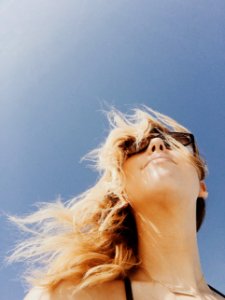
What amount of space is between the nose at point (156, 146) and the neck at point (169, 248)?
56 centimetres

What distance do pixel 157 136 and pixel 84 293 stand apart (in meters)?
1.79

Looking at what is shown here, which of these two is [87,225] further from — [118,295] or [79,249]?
[118,295]

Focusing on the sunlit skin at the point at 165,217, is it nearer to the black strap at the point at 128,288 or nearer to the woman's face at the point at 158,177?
the woman's face at the point at 158,177

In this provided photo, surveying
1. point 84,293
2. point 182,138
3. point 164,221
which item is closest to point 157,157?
point 164,221

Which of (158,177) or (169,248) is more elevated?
(158,177)

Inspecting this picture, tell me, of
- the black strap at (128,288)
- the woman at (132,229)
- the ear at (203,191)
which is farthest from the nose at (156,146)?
the black strap at (128,288)

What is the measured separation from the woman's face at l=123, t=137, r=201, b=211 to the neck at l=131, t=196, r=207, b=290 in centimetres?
11

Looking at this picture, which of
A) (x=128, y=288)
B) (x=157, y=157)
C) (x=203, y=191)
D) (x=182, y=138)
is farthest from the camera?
(x=203, y=191)

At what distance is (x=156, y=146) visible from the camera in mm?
3320

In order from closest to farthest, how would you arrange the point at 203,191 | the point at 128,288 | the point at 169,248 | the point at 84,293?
1. the point at 84,293
2. the point at 128,288
3. the point at 169,248
4. the point at 203,191

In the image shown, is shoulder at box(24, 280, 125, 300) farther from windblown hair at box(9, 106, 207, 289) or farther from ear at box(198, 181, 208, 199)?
Answer: ear at box(198, 181, 208, 199)

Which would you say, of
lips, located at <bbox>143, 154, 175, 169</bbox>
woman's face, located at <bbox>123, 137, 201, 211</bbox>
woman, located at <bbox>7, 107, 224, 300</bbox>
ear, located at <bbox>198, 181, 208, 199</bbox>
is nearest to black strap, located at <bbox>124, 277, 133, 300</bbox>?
woman, located at <bbox>7, 107, 224, 300</bbox>

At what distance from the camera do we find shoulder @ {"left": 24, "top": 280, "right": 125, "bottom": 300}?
A: 2.22m

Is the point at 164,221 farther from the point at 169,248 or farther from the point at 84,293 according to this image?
the point at 84,293
